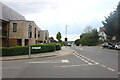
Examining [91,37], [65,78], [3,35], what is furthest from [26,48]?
[91,37]

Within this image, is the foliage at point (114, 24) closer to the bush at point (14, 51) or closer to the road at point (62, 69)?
the bush at point (14, 51)

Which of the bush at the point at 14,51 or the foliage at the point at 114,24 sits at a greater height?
the foliage at the point at 114,24

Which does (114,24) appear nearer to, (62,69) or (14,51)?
(14,51)

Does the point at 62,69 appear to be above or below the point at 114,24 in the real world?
below

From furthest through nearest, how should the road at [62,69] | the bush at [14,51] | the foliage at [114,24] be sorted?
1. the foliage at [114,24]
2. the bush at [14,51]
3. the road at [62,69]

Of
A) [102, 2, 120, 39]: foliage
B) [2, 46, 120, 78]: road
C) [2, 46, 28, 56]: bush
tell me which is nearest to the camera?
[2, 46, 120, 78]: road

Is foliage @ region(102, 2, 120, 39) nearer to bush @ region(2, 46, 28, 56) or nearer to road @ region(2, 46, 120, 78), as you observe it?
bush @ region(2, 46, 28, 56)

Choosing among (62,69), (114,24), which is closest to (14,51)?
(62,69)

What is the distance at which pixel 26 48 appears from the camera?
23047 millimetres

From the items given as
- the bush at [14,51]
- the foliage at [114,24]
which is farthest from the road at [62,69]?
the foliage at [114,24]

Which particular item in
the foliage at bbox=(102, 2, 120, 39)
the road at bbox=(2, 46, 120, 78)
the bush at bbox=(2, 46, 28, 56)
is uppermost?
the foliage at bbox=(102, 2, 120, 39)

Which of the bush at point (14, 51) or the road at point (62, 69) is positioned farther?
the bush at point (14, 51)

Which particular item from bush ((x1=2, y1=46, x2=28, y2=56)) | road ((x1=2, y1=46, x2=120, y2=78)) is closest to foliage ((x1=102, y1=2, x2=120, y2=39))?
bush ((x1=2, y1=46, x2=28, y2=56))

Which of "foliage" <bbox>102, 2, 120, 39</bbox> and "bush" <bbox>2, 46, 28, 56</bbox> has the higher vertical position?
"foliage" <bbox>102, 2, 120, 39</bbox>
